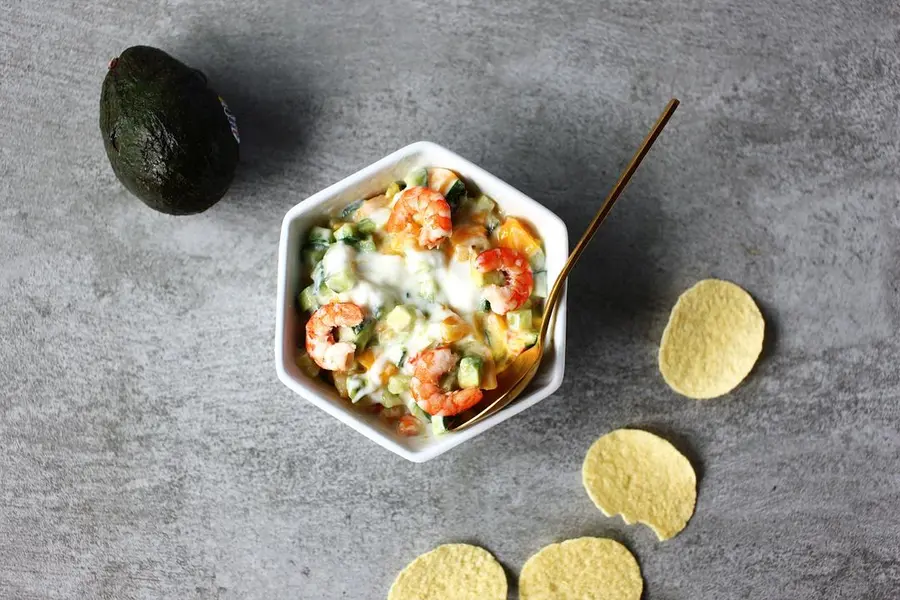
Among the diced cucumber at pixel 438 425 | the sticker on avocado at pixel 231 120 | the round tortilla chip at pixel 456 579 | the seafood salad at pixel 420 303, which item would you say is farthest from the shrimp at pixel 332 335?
the round tortilla chip at pixel 456 579

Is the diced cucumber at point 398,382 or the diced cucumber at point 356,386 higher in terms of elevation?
the diced cucumber at point 398,382

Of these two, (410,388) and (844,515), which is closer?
(410,388)

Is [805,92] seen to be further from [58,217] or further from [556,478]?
[58,217]

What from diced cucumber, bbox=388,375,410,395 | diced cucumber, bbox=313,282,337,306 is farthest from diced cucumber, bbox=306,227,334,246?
diced cucumber, bbox=388,375,410,395

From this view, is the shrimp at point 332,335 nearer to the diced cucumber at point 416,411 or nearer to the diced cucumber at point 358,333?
the diced cucumber at point 358,333

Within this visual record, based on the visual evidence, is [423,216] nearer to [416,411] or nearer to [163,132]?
[416,411]

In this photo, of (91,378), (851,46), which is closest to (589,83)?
(851,46)

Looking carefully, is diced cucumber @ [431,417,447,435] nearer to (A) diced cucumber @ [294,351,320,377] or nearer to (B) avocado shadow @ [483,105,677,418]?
(A) diced cucumber @ [294,351,320,377]
